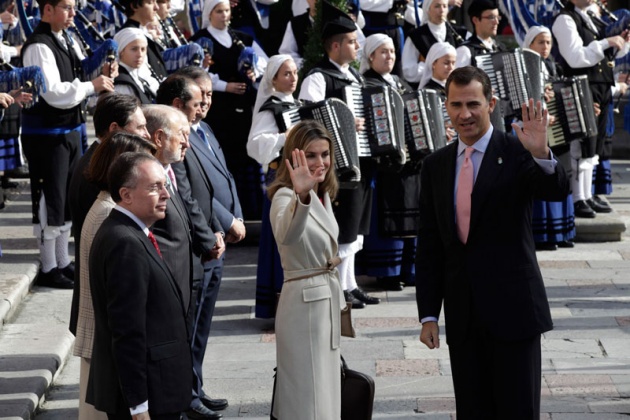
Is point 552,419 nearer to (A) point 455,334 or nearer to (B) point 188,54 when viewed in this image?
(A) point 455,334

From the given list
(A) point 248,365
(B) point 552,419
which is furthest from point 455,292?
(A) point 248,365

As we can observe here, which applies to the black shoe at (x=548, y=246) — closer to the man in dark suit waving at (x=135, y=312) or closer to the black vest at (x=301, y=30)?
the black vest at (x=301, y=30)

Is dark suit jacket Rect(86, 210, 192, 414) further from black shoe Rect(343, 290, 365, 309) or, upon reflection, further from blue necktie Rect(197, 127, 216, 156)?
black shoe Rect(343, 290, 365, 309)

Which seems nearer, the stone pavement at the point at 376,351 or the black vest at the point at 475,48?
the stone pavement at the point at 376,351

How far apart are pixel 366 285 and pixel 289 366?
169 inches

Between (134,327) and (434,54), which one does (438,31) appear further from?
(134,327)

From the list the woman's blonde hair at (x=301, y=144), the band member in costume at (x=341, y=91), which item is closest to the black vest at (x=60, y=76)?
the band member in costume at (x=341, y=91)

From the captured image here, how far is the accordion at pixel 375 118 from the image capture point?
8516 millimetres

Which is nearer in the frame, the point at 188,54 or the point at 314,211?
the point at 314,211

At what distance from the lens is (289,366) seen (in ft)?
17.7

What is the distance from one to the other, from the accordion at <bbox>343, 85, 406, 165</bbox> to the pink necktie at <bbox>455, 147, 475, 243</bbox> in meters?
3.44

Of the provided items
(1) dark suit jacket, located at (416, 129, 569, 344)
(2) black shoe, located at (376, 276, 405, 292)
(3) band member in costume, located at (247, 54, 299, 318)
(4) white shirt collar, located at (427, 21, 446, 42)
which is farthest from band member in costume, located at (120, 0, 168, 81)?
(1) dark suit jacket, located at (416, 129, 569, 344)

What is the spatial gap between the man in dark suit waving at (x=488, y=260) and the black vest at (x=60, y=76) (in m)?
4.35

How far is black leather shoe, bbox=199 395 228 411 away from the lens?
654 centimetres
